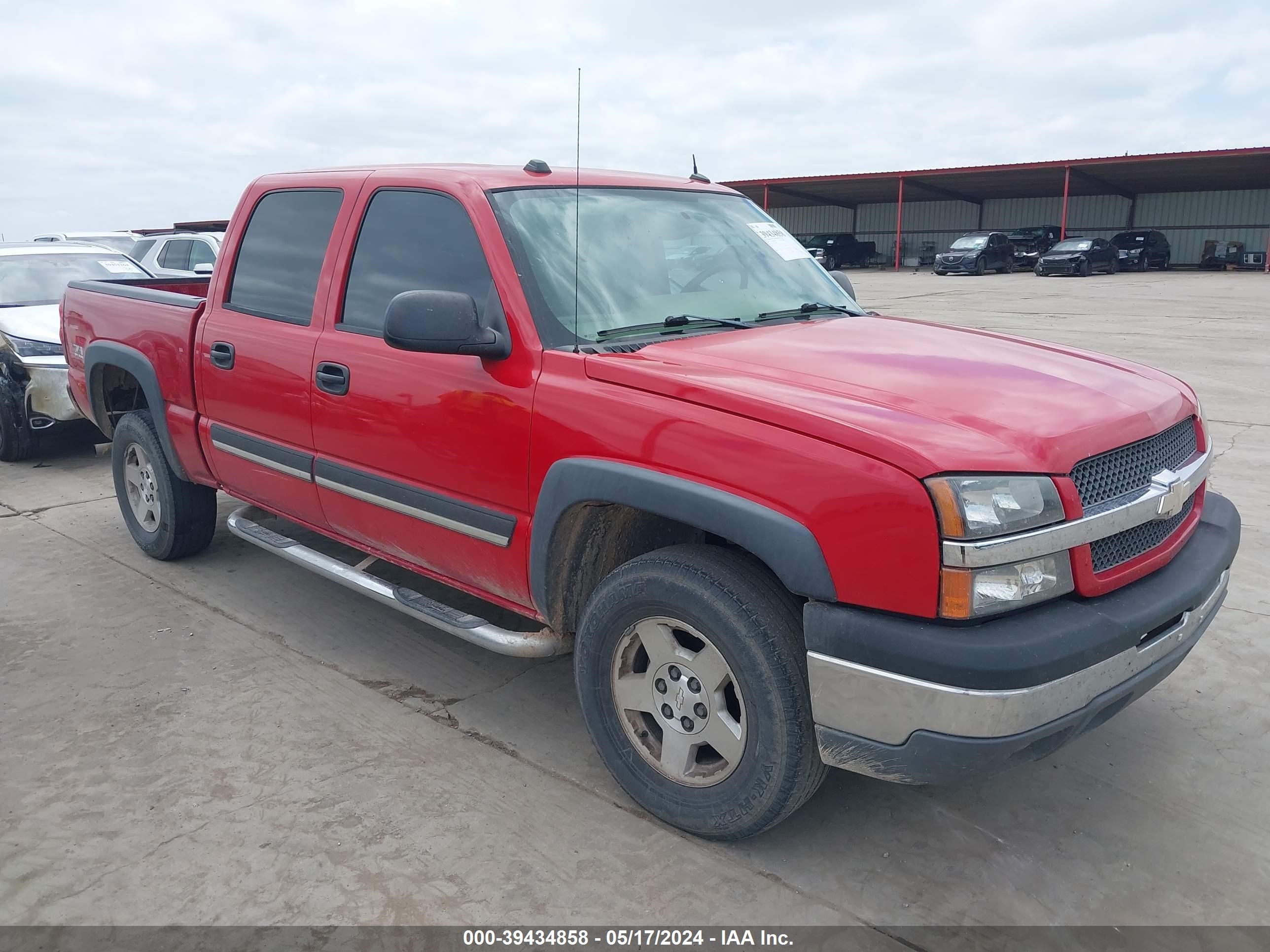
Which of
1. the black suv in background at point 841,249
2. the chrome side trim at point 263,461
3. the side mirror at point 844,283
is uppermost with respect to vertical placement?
the black suv in background at point 841,249

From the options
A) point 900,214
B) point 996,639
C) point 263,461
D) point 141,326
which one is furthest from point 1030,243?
point 996,639

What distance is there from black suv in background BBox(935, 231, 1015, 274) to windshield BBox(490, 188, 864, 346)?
33275 millimetres

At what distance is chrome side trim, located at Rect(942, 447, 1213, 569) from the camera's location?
217cm

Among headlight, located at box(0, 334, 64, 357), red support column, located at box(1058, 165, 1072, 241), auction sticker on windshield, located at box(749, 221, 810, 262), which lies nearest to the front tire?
auction sticker on windshield, located at box(749, 221, 810, 262)

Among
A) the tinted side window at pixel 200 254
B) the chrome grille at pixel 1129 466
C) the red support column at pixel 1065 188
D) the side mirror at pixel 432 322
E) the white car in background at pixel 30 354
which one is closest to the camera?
the chrome grille at pixel 1129 466

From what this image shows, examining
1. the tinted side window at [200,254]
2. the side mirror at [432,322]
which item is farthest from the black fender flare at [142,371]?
the tinted side window at [200,254]

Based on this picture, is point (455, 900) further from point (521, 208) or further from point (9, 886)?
point (521, 208)

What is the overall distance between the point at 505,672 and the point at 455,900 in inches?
55.3

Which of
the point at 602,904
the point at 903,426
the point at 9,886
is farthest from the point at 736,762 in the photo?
the point at 9,886

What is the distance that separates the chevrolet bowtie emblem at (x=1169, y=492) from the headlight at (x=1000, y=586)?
1.48 feet

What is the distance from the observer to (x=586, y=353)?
2918 mm

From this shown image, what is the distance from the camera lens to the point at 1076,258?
32.6 m

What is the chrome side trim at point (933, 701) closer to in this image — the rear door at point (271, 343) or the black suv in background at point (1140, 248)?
the rear door at point (271, 343)

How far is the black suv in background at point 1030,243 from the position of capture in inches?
1467
